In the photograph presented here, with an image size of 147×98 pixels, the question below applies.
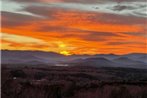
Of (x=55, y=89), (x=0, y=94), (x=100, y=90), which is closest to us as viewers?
(x=0, y=94)

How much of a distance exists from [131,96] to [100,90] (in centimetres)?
445

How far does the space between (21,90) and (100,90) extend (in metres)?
7.35

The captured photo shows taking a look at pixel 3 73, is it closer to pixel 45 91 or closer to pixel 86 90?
pixel 45 91

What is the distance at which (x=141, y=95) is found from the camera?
38.2 m

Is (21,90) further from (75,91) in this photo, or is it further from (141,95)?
(141,95)

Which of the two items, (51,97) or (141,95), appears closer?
(51,97)

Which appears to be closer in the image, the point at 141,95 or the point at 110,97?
the point at 110,97

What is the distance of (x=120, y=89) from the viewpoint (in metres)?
36.5

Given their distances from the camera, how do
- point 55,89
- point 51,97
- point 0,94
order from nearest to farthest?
point 0,94 < point 51,97 < point 55,89

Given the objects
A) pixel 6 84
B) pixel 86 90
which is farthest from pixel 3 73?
pixel 86 90

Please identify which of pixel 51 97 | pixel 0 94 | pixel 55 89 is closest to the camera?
pixel 0 94

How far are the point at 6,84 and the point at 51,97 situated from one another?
4.19m

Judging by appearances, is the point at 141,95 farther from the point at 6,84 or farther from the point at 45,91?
the point at 6,84

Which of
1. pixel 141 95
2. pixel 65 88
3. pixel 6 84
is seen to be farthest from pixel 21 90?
pixel 141 95
